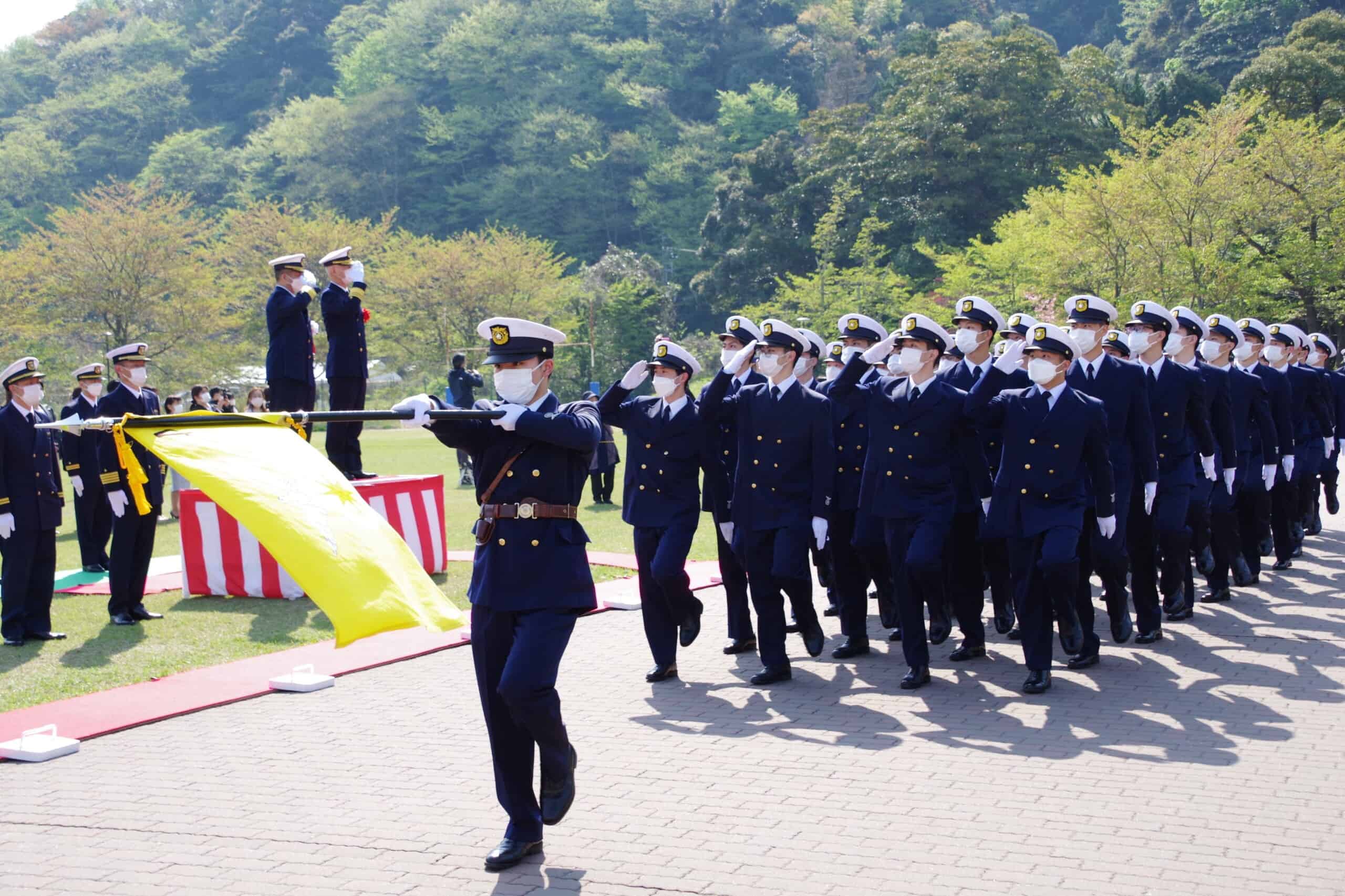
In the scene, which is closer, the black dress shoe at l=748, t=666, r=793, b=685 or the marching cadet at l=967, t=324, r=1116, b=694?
the marching cadet at l=967, t=324, r=1116, b=694

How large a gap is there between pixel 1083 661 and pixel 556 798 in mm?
4447

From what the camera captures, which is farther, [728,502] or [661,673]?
[728,502]

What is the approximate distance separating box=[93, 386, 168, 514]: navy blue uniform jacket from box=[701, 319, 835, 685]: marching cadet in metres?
4.60

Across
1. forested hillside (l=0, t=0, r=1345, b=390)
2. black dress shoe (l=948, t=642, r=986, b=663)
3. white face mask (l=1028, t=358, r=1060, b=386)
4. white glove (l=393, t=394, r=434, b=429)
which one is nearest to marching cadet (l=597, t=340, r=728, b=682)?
black dress shoe (l=948, t=642, r=986, b=663)

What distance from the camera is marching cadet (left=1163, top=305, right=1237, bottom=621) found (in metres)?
10.6

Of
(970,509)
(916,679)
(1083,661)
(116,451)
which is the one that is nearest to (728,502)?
(970,509)

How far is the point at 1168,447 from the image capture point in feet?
33.4

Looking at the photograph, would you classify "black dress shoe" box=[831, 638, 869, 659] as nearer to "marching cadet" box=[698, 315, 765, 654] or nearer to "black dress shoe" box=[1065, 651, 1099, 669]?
"marching cadet" box=[698, 315, 765, 654]

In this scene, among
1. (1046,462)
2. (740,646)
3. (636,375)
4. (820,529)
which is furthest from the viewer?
(740,646)

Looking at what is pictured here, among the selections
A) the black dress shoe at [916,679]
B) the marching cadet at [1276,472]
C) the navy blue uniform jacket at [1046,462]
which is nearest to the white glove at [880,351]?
the navy blue uniform jacket at [1046,462]

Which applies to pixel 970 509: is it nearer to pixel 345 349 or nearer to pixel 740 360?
pixel 740 360

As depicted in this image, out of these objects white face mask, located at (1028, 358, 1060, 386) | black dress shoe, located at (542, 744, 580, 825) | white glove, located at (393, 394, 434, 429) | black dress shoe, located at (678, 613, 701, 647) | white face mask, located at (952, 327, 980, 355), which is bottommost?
black dress shoe, located at (678, 613, 701, 647)

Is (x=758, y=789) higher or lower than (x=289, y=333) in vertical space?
lower

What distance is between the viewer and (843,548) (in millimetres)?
9867
